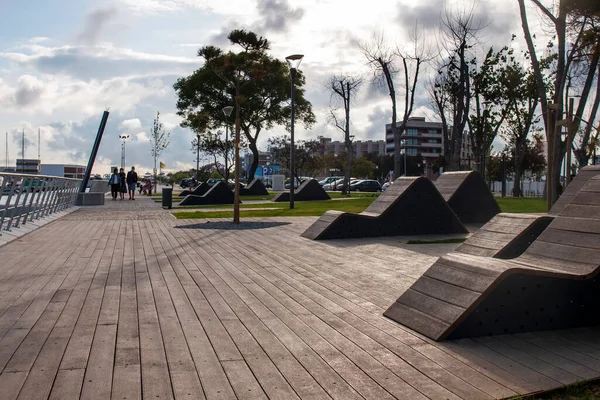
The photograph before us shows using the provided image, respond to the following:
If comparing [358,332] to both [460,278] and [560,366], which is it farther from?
[560,366]

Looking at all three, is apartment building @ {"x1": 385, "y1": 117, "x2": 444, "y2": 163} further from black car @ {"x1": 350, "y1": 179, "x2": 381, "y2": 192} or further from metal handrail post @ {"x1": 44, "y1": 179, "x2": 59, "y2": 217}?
metal handrail post @ {"x1": 44, "y1": 179, "x2": 59, "y2": 217}

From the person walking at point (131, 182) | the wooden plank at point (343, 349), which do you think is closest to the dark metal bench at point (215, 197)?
the person walking at point (131, 182)

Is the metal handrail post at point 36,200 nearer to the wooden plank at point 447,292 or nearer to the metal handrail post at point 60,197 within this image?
the metal handrail post at point 60,197

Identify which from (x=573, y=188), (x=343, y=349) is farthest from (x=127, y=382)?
(x=573, y=188)

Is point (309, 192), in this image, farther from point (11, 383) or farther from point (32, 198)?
point (11, 383)

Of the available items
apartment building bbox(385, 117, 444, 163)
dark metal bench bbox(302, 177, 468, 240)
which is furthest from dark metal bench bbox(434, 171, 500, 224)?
apartment building bbox(385, 117, 444, 163)

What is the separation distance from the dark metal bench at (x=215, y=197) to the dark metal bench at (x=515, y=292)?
27.1 meters

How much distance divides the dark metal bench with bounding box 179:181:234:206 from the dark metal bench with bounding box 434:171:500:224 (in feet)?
57.6

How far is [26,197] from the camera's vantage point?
14.6 m

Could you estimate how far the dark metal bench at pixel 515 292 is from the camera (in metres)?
4.68

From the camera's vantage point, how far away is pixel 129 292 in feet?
21.8

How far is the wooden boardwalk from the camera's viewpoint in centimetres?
368

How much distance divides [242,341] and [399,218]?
29.1 ft

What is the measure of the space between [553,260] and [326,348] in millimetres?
2235
